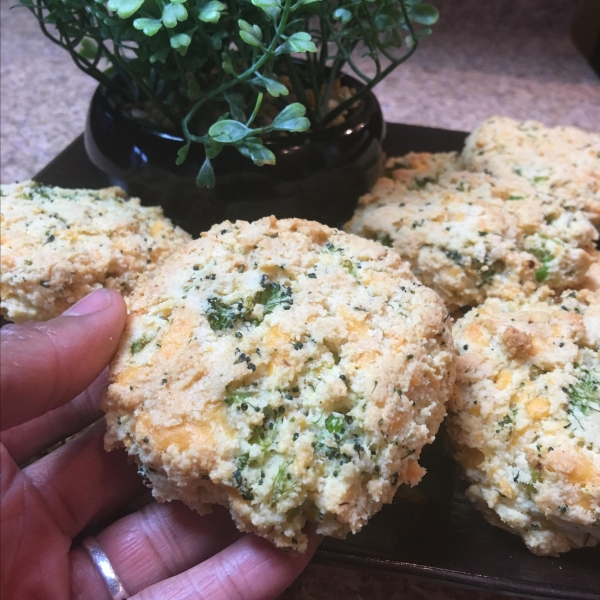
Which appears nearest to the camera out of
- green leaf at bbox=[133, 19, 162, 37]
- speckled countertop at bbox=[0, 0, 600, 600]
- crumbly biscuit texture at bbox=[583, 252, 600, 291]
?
green leaf at bbox=[133, 19, 162, 37]

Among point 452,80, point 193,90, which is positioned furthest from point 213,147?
point 452,80

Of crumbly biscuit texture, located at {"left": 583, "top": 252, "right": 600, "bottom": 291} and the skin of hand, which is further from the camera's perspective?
crumbly biscuit texture, located at {"left": 583, "top": 252, "right": 600, "bottom": 291}

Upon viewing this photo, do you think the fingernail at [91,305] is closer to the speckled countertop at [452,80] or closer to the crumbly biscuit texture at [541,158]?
the crumbly biscuit texture at [541,158]

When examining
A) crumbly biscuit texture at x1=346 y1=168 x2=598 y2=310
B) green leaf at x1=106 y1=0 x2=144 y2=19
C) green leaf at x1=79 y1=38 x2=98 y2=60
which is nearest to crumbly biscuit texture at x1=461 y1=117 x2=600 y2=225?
crumbly biscuit texture at x1=346 y1=168 x2=598 y2=310

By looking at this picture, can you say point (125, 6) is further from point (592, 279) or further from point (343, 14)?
point (592, 279)

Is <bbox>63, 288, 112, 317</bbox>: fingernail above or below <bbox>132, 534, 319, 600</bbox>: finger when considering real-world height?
above

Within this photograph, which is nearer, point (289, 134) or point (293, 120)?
point (293, 120)

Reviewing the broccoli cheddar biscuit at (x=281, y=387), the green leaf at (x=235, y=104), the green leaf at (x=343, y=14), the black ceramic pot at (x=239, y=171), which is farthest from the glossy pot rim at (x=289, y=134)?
the broccoli cheddar biscuit at (x=281, y=387)

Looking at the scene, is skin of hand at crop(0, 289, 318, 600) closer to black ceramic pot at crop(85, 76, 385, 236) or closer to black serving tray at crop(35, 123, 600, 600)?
black serving tray at crop(35, 123, 600, 600)
